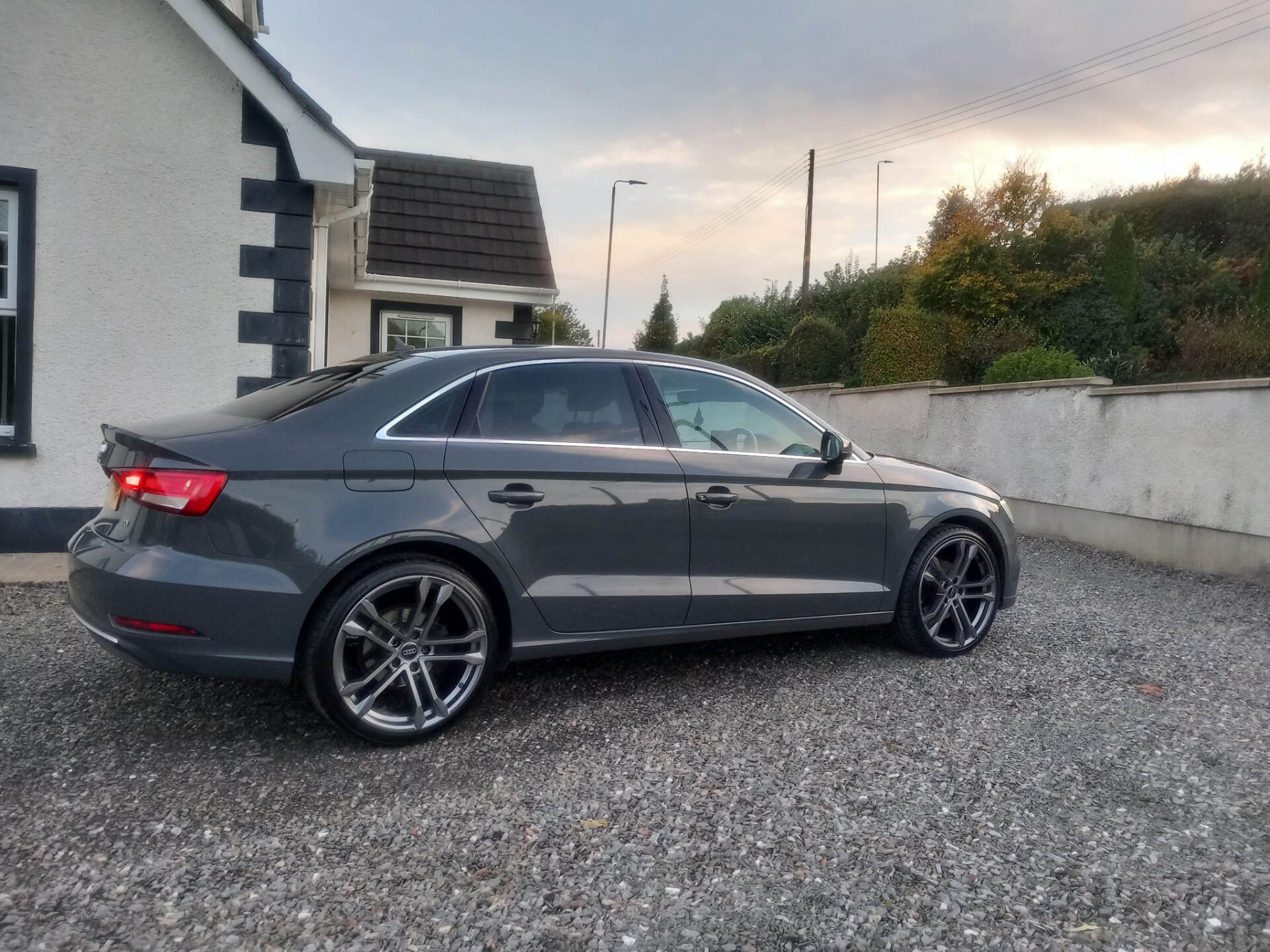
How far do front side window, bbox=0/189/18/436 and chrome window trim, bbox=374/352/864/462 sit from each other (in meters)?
4.39

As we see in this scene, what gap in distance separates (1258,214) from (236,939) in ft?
85.3

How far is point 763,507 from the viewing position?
4.46 m

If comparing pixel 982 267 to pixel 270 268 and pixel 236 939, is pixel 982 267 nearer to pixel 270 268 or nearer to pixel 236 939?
pixel 270 268

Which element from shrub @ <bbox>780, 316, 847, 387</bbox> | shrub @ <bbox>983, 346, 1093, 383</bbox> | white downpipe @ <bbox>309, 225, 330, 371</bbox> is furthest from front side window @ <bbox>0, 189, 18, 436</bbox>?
shrub @ <bbox>780, 316, 847, 387</bbox>

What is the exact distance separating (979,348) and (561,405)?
13.0 metres

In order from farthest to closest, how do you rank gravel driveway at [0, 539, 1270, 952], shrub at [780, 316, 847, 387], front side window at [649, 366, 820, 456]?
1. shrub at [780, 316, 847, 387]
2. front side window at [649, 366, 820, 456]
3. gravel driveway at [0, 539, 1270, 952]

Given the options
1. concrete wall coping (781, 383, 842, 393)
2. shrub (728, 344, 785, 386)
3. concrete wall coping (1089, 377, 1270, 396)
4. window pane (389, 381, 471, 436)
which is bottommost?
window pane (389, 381, 471, 436)

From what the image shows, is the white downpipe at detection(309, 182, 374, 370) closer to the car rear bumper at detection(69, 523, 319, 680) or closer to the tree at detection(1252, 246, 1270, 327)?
the car rear bumper at detection(69, 523, 319, 680)

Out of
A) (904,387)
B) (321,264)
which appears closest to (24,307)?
(321,264)

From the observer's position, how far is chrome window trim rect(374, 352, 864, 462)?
3.75 metres

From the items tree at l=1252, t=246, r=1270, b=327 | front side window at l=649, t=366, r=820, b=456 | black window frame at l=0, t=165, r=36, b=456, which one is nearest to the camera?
front side window at l=649, t=366, r=820, b=456

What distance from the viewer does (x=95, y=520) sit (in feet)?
12.3

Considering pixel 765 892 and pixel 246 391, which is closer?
pixel 765 892

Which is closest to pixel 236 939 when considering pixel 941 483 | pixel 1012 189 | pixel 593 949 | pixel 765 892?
pixel 593 949
